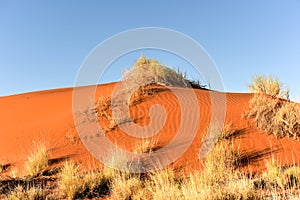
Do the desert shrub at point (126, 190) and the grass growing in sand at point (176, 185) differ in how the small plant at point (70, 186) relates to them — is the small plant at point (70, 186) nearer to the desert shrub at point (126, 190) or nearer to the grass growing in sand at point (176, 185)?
the grass growing in sand at point (176, 185)

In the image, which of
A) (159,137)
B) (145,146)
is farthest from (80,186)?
(159,137)

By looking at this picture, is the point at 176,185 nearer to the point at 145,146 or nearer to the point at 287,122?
the point at 145,146

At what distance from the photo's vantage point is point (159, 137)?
11.5 meters

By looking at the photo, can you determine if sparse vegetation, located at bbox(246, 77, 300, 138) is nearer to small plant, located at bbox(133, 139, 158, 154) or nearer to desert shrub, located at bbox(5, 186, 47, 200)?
small plant, located at bbox(133, 139, 158, 154)

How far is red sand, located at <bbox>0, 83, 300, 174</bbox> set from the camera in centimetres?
1023

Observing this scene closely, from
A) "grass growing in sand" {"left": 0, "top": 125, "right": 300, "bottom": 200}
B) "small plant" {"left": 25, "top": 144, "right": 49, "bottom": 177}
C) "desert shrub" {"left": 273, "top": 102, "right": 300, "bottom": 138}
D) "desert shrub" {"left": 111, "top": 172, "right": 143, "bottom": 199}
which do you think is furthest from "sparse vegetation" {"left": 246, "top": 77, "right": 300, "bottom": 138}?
"small plant" {"left": 25, "top": 144, "right": 49, "bottom": 177}

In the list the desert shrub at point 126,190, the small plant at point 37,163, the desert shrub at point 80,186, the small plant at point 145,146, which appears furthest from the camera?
the small plant at point 145,146

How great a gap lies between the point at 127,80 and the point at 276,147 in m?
7.50

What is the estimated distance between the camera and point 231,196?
5418 millimetres

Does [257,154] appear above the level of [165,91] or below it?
below

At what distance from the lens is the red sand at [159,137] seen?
33.6ft

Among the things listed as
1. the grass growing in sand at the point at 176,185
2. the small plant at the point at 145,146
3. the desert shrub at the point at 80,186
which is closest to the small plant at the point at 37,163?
the grass growing in sand at the point at 176,185

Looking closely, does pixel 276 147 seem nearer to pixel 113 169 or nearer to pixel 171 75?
pixel 113 169

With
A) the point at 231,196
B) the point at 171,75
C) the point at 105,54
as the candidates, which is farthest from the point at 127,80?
the point at 231,196
